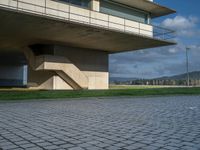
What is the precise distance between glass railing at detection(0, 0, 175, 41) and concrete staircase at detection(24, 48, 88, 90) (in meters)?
5.30

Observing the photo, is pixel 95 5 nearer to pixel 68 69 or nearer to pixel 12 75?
pixel 68 69

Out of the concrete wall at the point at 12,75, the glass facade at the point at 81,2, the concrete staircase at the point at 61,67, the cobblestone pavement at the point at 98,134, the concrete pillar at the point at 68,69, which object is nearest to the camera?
the cobblestone pavement at the point at 98,134

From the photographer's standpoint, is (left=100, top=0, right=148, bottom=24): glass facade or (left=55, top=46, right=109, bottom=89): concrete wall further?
(left=55, top=46, right=109, bottom=89): concrete wall

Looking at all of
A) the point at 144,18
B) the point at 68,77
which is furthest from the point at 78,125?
the point at 144,18

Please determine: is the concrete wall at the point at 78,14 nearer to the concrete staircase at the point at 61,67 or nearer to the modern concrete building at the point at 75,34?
the modern concrete building at the point at 75,34

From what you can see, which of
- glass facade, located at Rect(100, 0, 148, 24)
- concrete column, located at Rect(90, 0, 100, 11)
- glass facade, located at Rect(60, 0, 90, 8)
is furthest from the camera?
glass facade, located at Rect(100, 0, 148, 24)

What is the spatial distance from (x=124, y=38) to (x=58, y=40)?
643cm

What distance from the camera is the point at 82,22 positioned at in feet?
75.9

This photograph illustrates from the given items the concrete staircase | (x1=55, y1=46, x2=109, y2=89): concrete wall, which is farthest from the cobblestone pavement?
(x1=55, y1=46, x2=109, y2=89): concrete wall

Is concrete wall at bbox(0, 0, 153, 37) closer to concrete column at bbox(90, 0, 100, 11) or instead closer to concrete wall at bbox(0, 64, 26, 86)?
concrete column at bbox(90, 0, 100, 11)

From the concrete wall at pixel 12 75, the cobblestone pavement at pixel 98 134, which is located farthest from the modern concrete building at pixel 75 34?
the concrete wall at pixel 12 75

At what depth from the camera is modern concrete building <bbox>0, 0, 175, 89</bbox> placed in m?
20.7

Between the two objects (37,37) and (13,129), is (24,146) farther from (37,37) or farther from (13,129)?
(37,37)

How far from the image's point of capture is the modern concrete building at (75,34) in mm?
20734
